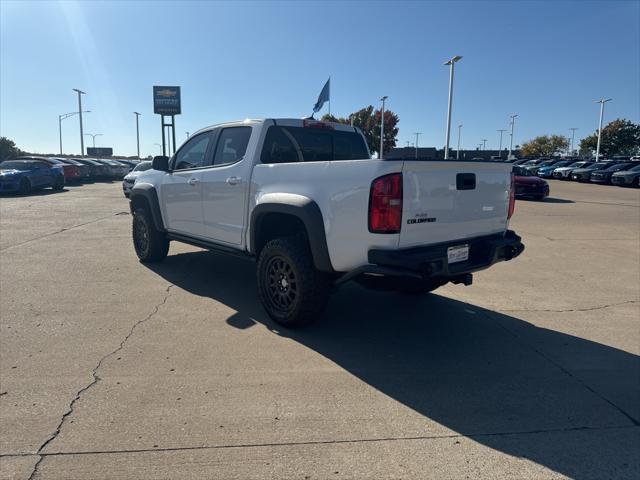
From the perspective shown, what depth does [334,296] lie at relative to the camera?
573cm

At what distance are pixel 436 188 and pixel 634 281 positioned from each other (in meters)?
4.85

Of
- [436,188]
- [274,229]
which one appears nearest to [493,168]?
[436,188]

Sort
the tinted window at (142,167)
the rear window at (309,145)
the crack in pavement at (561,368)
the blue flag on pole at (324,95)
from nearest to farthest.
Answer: the crack in pavement at (561,368)
the rear window at (309,145)
the blue flag on pole at (324,95)
the tinted window at (142,167)

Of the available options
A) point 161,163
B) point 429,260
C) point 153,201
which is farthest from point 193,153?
point 429,260

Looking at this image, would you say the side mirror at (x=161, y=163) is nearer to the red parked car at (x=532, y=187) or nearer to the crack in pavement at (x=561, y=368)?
the crack in pavement at (x=561, y=368)

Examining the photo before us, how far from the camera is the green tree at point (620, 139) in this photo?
231 ft

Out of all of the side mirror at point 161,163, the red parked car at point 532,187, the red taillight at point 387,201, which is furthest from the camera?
the red parked car at point 532,187

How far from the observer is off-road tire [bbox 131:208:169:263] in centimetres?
693

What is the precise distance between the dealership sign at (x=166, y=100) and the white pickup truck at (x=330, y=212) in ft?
156

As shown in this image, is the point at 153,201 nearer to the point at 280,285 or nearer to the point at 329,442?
the point at 280,285

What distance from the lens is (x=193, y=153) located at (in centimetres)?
609

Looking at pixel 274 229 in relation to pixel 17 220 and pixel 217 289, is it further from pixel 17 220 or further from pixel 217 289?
pixel 17 220

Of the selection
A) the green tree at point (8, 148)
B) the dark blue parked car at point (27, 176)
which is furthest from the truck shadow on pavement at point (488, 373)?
the green tree at point (8, 148)

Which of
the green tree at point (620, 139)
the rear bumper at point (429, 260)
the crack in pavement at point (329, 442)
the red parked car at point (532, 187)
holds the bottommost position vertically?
the crack in pavement at point (329, 442)
